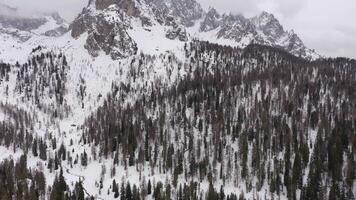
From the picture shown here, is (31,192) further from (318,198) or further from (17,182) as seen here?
(318,198)

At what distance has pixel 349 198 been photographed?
627 ft

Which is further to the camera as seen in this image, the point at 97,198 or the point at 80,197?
the point at 97,198

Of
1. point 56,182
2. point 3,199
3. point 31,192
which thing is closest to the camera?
A: point 3,199

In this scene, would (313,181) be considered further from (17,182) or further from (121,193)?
(17,182)

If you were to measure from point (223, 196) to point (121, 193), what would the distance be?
45.0 meters

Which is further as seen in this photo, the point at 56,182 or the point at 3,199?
the point at 56,182

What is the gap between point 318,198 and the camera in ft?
621

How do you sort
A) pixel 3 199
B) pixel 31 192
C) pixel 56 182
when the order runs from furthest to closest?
1. pixel 56 182
2. pixel 31 192
3. pixel 3 199

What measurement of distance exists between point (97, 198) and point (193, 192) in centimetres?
4331

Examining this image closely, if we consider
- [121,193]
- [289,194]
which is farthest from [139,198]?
[289,194]

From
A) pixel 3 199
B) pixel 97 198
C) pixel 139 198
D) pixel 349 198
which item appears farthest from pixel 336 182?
pixel 3 199

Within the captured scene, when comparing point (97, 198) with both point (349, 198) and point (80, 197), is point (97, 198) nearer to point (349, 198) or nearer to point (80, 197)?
point (80, 197)

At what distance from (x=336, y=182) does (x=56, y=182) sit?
4917 inches

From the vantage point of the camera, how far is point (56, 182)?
19575cm
